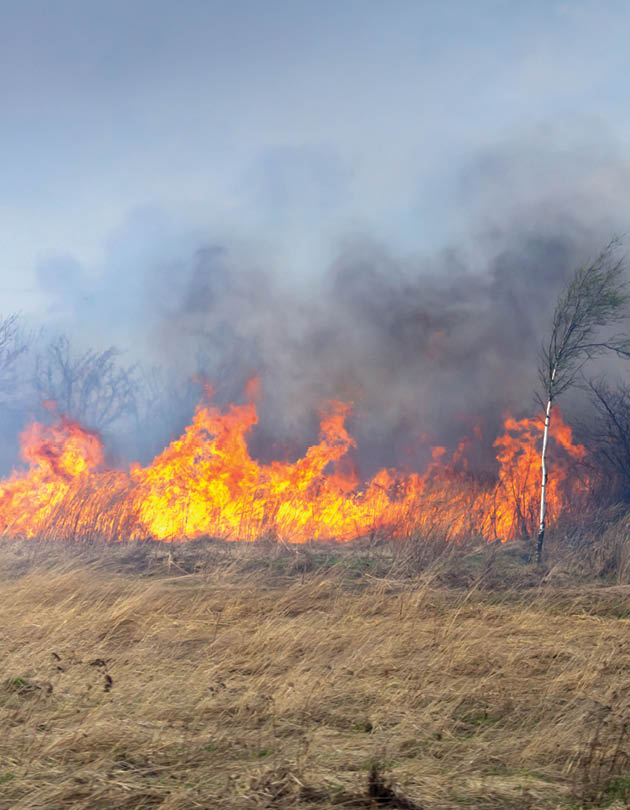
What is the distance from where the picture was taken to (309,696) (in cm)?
523

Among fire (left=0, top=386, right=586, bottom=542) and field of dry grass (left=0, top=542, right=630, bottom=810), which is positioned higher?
fire (left=0, top=386, right=586, bottom=542)

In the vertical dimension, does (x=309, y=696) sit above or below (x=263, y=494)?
below

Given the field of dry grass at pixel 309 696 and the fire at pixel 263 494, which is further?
the fire at pixel 263 494

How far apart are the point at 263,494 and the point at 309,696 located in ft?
38.5

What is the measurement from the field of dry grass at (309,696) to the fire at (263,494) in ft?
16.0

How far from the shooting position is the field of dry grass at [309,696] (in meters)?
3.86

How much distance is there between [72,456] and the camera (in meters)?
19.4

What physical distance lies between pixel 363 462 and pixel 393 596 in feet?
39.2

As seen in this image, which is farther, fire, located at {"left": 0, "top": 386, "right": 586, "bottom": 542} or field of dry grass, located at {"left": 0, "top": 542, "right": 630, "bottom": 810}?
fire, located at {"left": 0, "top": 386, "right": 586, "bottom": 542}

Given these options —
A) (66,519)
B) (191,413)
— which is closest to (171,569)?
(66,519)

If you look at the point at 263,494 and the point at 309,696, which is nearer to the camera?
the point at 309,696

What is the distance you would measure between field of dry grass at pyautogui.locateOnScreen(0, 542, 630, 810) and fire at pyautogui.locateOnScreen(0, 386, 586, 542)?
192 inches

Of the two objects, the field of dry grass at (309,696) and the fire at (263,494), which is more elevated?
the fire at (263,494)

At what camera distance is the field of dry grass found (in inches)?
152
